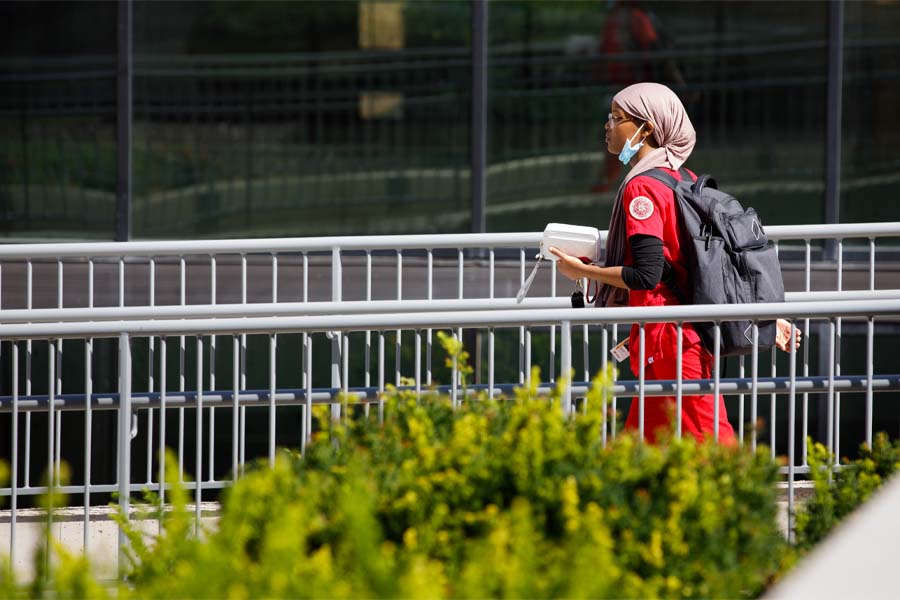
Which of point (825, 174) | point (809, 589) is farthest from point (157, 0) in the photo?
point (809, 589)

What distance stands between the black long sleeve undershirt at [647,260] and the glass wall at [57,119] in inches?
198

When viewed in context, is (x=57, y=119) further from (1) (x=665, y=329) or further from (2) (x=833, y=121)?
(1) (x=665, y=329)

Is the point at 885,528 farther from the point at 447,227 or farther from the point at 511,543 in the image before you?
the point at 447,227

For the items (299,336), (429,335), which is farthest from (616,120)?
(299,336)

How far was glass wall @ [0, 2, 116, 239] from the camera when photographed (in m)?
8.45

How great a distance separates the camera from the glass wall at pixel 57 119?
27.7 ft

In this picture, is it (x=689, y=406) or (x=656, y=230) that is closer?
(x=656, y=230)

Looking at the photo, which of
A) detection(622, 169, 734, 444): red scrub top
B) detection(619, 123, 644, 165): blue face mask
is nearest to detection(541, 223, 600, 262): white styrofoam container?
detection(622, 169, 734, 444): red scrub top

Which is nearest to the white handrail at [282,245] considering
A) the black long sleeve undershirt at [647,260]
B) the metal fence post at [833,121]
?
the black long sleeve undershirt at [647,260]

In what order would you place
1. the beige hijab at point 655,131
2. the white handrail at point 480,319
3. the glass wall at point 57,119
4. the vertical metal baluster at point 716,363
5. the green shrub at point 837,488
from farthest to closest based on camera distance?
the glass wall at point 57,119 → the beige hijab at point 655,131 → the vertical metal baluster at point 716,363 → the white handrail at point 480,319 → the green shrub at point 837,488

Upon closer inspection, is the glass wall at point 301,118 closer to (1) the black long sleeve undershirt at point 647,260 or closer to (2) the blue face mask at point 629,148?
(2) the blue face mask at point 629,148

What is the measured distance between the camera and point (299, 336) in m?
8.46

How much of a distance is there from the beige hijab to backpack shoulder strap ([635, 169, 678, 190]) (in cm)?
3

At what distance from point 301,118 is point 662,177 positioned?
14.6 feet
